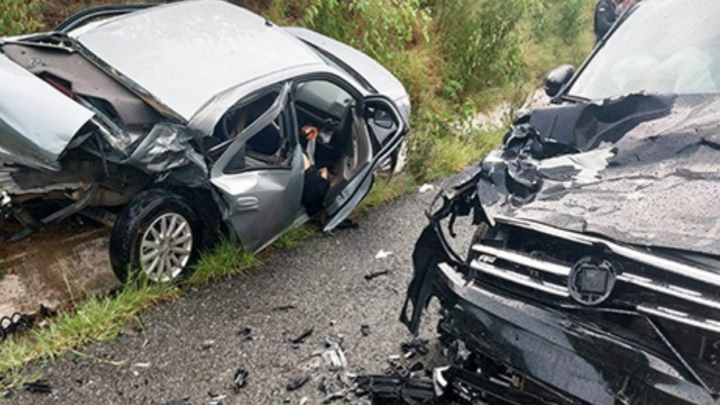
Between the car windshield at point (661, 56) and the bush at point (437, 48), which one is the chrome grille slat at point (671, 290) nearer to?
the car windshield at point (661, 56)

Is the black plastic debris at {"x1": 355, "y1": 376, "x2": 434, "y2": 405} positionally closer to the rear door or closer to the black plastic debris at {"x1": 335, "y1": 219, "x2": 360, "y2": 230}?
the rear door

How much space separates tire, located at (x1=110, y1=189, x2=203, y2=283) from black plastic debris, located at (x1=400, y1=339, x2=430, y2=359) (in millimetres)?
1730

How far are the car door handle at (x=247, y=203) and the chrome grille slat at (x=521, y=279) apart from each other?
2038 mm

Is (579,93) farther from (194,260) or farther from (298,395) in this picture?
(194,260)

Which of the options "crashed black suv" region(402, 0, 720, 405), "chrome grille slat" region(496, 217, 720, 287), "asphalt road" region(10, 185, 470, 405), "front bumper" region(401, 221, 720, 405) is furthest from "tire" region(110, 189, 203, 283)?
"chrome grille slat" region(496, 217, 720, 287)

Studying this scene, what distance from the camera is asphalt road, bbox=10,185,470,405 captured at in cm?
358

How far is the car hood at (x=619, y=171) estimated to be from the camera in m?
2.57

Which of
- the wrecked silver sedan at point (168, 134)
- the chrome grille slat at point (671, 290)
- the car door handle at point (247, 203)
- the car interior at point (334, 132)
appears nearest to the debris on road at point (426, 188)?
the wrecked silver sedan at point (168, 134)

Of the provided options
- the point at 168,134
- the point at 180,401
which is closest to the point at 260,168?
the point at 168,134

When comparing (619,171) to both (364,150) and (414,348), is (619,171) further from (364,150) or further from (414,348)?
(364,150)

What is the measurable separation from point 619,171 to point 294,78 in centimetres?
268

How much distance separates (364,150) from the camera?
5.38 meters

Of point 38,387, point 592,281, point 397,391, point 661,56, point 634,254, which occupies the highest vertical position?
point 661,56

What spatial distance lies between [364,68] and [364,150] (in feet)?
4.40
